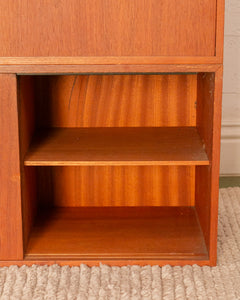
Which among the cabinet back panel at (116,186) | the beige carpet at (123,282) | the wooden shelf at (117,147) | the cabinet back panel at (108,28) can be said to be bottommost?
the beige carpet at (123,282)

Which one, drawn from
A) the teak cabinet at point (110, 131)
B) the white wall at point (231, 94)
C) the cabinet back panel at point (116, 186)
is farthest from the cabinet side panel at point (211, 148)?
the white wall at point (231, 94)

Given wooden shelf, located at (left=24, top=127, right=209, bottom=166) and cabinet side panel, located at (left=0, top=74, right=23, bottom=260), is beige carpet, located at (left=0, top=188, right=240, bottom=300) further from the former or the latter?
wooden shelf, located at (left=24, top=127, right=209, bottom=166)

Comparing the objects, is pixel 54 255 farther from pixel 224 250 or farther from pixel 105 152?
pixel 224 250

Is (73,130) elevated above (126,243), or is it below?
above

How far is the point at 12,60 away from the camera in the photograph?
86 centimetres

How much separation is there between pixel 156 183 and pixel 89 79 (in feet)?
0.92

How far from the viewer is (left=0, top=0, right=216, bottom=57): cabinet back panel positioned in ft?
2.77

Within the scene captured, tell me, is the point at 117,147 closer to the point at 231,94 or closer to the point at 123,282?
the point at 123,282

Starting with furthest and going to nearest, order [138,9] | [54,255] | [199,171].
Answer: [199,171], [54,255], [138,9]

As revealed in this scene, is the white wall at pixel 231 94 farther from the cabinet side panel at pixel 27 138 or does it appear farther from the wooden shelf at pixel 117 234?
the cabinet side panel at pixel 27 138

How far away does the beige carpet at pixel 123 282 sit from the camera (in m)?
0.84

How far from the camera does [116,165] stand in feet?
3.61

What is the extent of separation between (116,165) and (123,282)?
29 cm

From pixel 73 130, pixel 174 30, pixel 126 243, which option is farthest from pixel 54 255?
pixel 174 30
